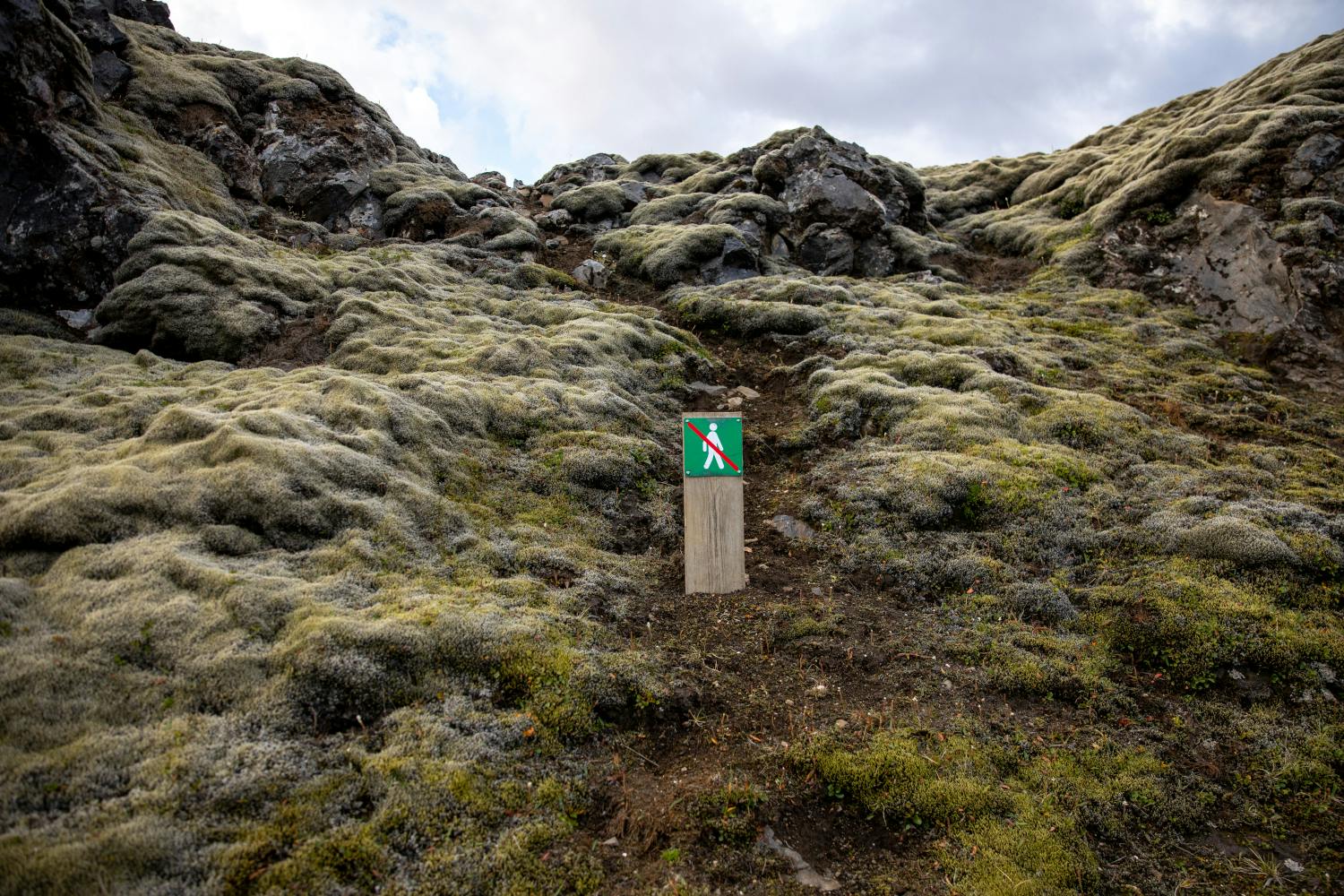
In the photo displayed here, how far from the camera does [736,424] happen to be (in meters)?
11.8

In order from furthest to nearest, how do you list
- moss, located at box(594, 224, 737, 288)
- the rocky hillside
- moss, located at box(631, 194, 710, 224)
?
moss, located at box(631, 194, 710, 224)
moss, located at box(594, 224, 737, 288)
the rocky hillside

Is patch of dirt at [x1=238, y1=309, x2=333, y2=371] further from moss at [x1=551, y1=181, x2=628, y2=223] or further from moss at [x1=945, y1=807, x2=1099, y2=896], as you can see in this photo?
moss at [x1=551, y1=181, x2=628, y2=223]

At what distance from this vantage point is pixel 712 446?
11.8m

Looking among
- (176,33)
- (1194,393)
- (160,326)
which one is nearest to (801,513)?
(1194,393)

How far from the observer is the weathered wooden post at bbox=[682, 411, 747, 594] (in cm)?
1173

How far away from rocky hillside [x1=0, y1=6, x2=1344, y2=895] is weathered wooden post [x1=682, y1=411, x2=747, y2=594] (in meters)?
0.52

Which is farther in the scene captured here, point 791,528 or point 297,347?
point 297,347

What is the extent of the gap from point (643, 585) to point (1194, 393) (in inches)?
761

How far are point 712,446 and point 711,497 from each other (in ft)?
3.08

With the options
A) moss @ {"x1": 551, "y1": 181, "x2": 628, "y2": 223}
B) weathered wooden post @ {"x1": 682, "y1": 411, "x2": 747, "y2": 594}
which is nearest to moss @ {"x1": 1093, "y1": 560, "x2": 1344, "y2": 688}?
weathered wooden post @ {"x1": 682, "y1": 411, "x2": 747, "y2": 594}

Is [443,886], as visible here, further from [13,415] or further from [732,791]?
[13,415]

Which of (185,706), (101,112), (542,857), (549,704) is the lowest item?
(542,857)

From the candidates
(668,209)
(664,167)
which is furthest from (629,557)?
(664,167)

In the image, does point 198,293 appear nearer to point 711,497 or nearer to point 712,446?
point 712,446
